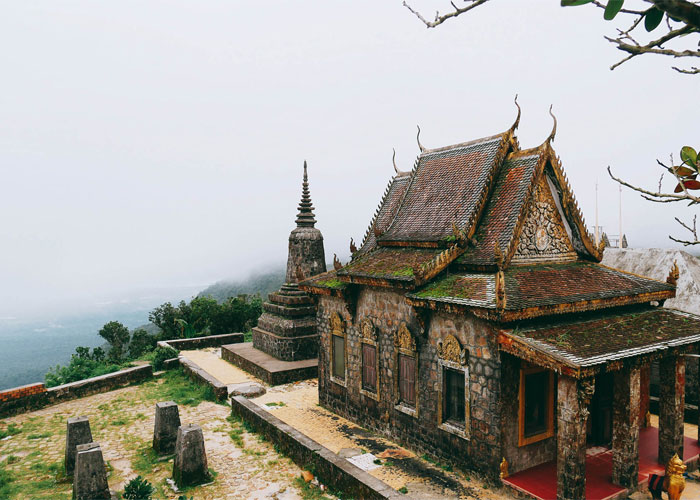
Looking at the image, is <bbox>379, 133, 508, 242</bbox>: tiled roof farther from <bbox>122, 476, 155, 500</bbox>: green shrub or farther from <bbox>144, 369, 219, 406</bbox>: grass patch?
<bbox>144, 369, 219, 406</bbox>: grass patch

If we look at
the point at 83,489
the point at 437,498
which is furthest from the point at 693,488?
the point at 83,489

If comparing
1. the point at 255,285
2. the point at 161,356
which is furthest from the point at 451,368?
the point at 255,285

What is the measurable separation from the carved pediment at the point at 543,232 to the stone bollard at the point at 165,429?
972 centimetres

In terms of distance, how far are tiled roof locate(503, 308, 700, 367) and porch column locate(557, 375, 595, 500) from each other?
557 millimetres

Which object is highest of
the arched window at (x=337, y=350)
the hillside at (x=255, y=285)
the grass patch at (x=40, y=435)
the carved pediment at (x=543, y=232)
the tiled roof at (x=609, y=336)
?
the carved pediment at (x=543, y=232)

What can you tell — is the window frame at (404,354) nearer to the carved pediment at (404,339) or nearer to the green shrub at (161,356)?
the carved pediment at (404,339)

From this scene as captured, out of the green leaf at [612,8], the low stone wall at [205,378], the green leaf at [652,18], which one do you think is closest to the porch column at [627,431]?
the green leaf at [652,18]

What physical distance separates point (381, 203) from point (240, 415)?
8.30m

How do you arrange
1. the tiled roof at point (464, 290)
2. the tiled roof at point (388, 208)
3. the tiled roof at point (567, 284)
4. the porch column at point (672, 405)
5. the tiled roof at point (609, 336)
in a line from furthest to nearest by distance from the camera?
the tiled roof at point (388, 208) → the porch column at point (672, 405) → the tiled roof at point (567, 284) → the tiled roof at point (464, 290) → the tiled roof at point (609, 336)

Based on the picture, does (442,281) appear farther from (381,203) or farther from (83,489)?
(83,489)

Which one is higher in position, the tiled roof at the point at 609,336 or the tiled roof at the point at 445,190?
the tiled roof at the point at 445,190

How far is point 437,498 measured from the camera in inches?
384

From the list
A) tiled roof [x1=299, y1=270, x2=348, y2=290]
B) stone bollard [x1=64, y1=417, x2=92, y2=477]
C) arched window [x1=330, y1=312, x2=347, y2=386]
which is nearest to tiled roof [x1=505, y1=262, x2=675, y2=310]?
tiled roof [x1=299, y1=270, x2=348, y2=290]

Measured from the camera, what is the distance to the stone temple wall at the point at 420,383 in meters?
10.1
